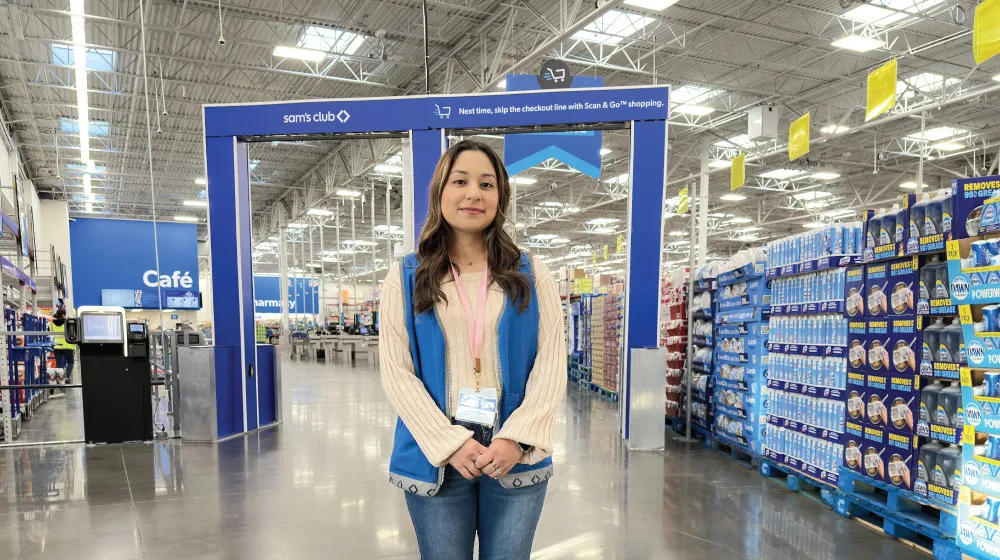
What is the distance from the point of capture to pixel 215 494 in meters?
4.42

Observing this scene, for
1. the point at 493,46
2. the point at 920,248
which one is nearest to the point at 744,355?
the point at 920,248

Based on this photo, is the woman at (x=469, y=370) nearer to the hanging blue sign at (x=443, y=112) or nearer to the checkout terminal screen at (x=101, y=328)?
the hanging blue sign at (x=443, y=112)

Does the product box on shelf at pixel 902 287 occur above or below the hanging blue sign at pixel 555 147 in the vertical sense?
below

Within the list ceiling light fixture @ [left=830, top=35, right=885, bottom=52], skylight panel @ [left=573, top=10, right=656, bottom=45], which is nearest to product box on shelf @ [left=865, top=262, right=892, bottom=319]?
skylight panel @ [left=573, top=10, right=656, bottom=45]

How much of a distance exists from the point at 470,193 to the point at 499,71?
1102 centimetres

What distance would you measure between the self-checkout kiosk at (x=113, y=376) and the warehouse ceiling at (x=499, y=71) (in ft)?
13.2

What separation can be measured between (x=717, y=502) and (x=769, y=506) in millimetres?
325

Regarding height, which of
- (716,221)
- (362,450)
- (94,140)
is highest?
(94,140)

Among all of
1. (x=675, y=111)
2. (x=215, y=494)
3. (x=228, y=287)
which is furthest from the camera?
(x=675, y=111)

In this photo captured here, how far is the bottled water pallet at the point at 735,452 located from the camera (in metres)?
5.07

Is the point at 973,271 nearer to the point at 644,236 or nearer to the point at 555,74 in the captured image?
the point at 644,236

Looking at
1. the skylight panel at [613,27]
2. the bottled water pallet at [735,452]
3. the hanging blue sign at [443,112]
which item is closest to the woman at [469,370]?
the bottled water pallet at [735,452]

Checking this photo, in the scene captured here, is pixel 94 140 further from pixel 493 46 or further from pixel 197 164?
pixel 493 46

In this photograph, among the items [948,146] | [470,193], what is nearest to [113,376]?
[470,193]
